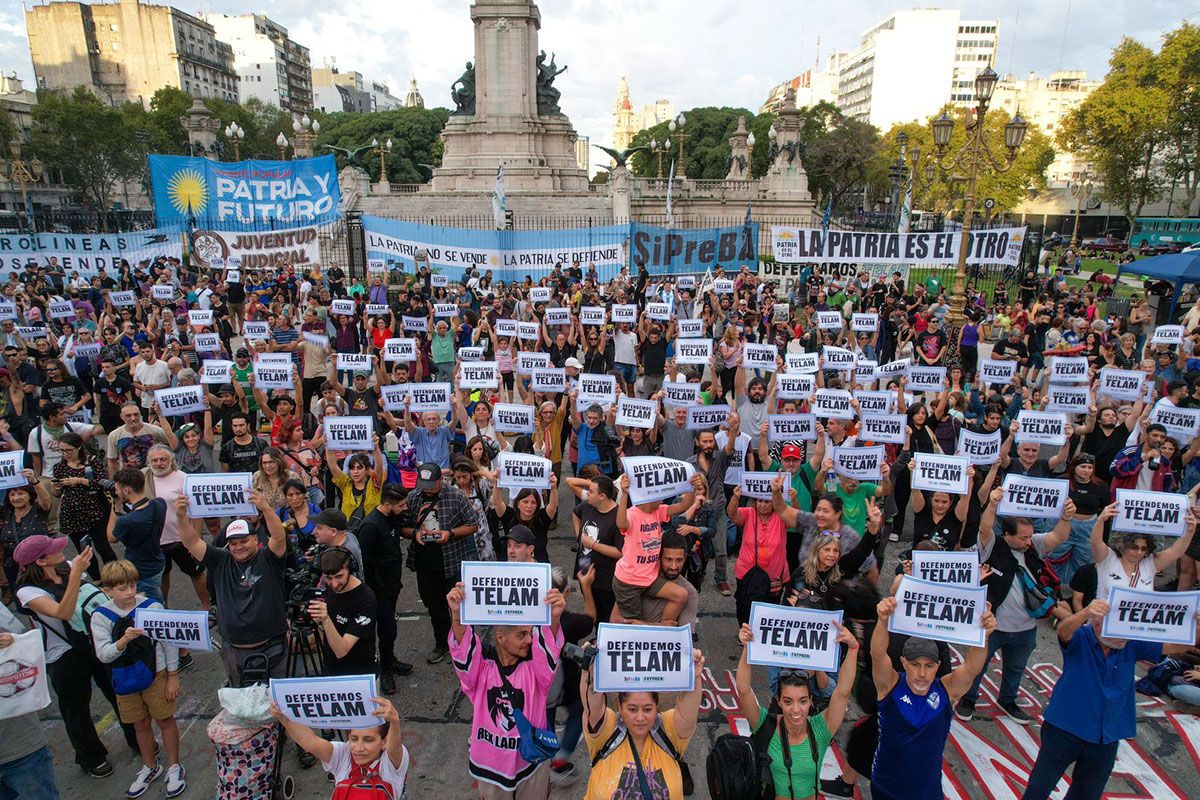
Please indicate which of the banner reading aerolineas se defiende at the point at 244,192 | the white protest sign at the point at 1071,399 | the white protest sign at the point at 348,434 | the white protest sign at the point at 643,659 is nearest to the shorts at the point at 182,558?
the white protest sign at the point at 348,434

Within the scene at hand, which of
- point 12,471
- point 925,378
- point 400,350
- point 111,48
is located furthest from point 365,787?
point 111,48

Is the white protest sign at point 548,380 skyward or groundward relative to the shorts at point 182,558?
skyward

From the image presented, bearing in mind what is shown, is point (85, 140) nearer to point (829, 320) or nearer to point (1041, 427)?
point (829, 320)

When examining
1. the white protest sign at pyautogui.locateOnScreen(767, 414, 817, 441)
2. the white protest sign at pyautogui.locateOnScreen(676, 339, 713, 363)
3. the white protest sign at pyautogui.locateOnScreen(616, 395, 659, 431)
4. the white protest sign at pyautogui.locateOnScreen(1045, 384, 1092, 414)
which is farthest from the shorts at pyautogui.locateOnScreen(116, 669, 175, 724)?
the white protest sign at pyautogui.locateOnScreen(1045, 384, 1092, 414)

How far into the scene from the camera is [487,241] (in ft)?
58.9

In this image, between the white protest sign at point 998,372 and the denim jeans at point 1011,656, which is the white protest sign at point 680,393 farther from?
the white protest sign at point 998,372

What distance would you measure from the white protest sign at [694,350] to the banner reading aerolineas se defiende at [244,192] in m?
11.9

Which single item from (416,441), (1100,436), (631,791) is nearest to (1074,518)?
(1100,436)

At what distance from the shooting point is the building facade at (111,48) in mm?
83312

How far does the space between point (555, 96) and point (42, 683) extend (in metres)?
38.2

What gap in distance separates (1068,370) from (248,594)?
31.6 ft

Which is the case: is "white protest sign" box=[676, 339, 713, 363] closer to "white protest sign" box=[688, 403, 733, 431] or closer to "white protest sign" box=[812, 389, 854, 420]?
"white protest sign" box=[812, 389, 854, 420]

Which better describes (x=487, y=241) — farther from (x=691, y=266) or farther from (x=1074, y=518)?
(x=1074, y=518)

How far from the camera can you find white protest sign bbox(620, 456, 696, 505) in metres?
5.22
